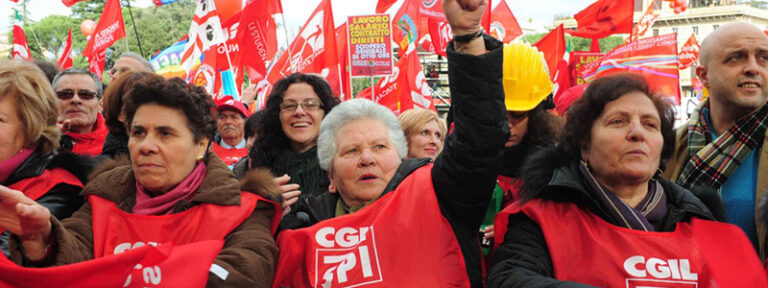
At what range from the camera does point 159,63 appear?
1706cm

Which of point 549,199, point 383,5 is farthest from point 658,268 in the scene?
point 383,5

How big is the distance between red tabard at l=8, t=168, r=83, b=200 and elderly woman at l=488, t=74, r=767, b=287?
1671 mm

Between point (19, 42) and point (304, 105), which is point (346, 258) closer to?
point (304, 105)

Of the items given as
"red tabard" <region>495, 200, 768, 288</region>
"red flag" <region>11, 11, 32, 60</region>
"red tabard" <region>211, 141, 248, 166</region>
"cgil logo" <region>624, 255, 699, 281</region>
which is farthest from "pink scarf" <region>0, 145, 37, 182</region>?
"red flag" <region>11, 11, 32, 60</region>

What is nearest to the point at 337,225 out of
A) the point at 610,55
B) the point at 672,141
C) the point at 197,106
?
the point at 197,106

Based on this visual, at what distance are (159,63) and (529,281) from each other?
16059mm

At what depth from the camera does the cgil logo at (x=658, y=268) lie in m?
2.33

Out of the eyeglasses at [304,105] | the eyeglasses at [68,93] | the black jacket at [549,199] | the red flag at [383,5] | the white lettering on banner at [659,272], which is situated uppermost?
the red flag at [383,5]

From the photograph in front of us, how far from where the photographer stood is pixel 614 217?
2457 mm

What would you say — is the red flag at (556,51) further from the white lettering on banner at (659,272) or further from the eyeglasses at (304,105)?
the white lettering on banner at (659,272)

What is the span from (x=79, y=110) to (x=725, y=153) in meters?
3.51

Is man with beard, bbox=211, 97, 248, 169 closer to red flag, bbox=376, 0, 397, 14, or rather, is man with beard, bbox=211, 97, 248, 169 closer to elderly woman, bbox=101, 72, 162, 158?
elderly woman, bbox=101, 72, 162, 158

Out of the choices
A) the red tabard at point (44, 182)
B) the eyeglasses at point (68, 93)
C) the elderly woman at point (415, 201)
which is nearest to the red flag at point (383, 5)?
the eyeglasses at point (68, 93)

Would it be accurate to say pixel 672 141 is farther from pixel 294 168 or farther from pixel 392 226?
pixel 294 168
